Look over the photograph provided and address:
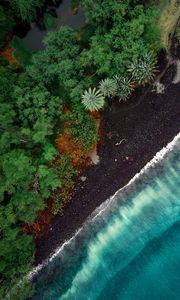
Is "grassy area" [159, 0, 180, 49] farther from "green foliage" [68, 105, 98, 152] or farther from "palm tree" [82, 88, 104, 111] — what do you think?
"green foliage" [68, 105, 98, 152]

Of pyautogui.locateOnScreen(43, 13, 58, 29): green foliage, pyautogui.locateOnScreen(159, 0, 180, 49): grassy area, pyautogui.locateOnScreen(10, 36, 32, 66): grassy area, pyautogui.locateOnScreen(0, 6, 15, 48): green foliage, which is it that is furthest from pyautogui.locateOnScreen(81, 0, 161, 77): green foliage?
pyautogui.locateOnScreen(0, 6, 15, 48): green foliage

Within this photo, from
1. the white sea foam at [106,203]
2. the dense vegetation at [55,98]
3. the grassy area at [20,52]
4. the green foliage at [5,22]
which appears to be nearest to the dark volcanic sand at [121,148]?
the white sea foam at [106,203]

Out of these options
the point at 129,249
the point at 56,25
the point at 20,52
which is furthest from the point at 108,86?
the point at 129,249

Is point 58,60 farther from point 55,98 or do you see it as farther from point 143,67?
point 143,67

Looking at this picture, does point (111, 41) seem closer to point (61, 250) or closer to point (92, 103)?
point (92, 103)

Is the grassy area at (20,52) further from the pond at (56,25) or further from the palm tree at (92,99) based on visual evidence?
the palm tree at (92,99)
